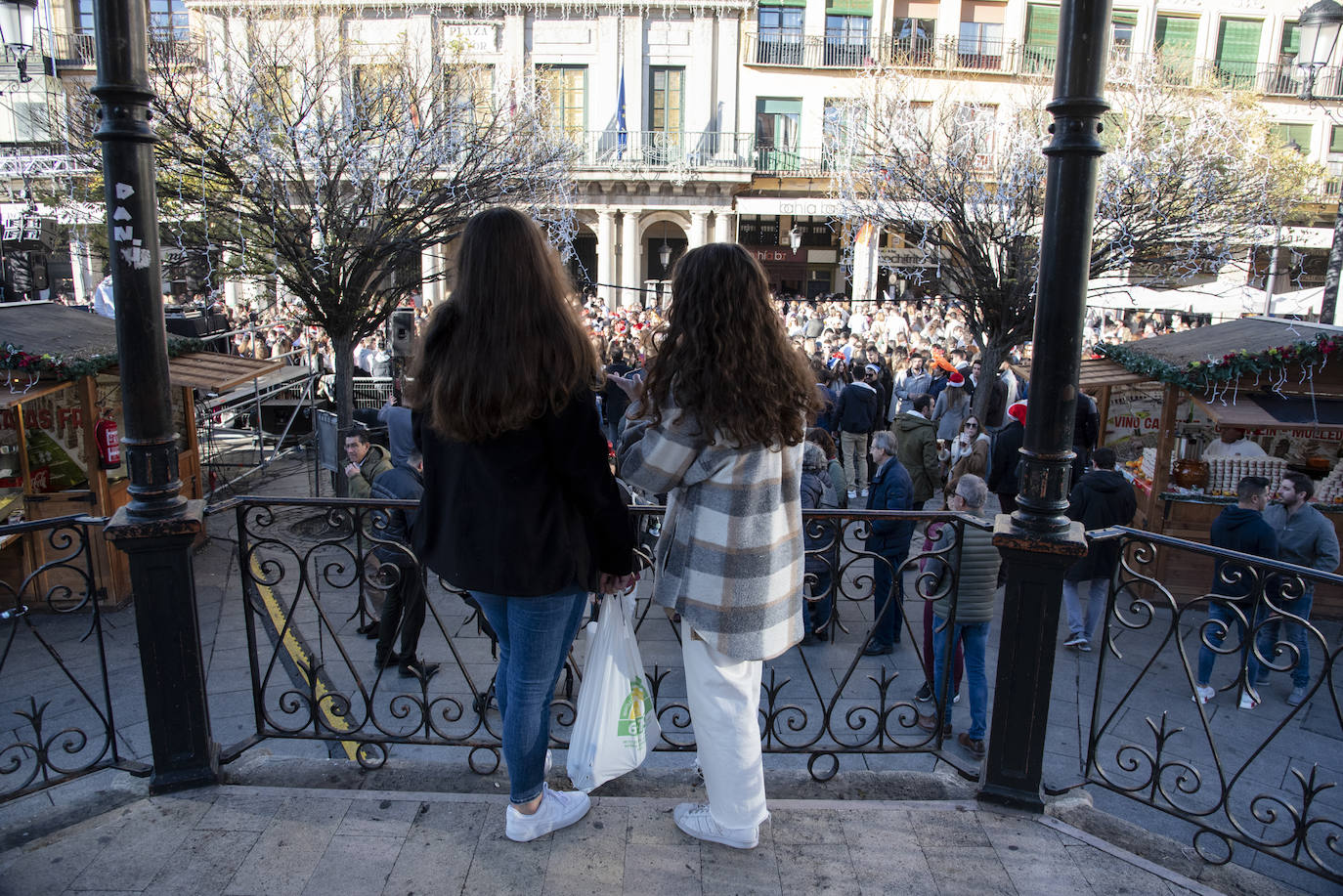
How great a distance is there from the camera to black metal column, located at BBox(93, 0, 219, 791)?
2709mm

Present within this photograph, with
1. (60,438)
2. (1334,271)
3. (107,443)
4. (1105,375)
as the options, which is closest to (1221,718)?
(1105,375)

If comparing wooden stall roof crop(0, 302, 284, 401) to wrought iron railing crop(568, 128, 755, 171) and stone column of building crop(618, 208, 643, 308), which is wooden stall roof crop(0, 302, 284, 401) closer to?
wrought iron railing crop(568, 128, 755, 171)

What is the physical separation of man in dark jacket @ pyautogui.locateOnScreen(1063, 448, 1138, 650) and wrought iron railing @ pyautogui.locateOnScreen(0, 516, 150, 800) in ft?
19.3

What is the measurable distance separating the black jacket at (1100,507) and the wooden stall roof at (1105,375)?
3.67 feet

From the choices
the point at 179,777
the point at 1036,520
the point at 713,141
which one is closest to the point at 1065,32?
the point at 1036,520

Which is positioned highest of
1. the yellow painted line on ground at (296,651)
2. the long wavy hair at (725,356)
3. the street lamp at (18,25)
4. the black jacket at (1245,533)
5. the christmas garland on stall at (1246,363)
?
the street lamp at (18,25)

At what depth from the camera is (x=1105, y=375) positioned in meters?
8.30

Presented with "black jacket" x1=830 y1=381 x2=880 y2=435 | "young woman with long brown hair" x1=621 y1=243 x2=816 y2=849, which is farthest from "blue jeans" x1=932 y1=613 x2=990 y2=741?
"black jacket" x1=830 y1=381 x2=880 y2=435

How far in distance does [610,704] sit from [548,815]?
0.45 m

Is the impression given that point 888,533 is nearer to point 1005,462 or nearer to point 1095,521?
point 1095,521

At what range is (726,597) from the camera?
247 centimetres

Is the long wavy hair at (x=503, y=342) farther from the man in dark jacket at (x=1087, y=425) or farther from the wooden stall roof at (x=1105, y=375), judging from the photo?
the man in dark jacket at (x=1087, y=425)

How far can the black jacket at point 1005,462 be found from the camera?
327 inches

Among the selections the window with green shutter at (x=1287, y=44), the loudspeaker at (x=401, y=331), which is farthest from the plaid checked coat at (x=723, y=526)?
the window with green shutter at (x=1287, y=44)
